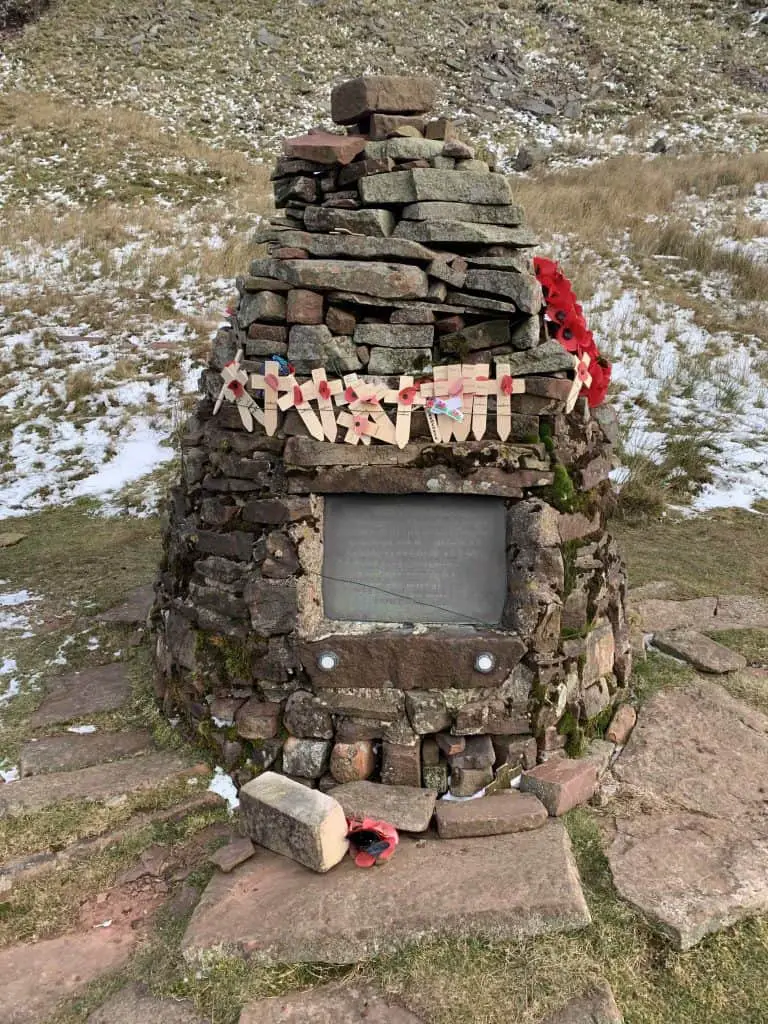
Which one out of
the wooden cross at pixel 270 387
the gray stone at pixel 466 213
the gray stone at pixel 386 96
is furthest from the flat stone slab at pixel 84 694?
the gray stone at pixel 386 96

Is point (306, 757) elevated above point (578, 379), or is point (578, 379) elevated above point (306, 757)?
point (578, 379)

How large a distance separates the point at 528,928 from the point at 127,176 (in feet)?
69.4

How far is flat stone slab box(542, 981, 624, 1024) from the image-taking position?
2586 mm

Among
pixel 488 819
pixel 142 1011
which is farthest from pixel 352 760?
pixel 142 1011

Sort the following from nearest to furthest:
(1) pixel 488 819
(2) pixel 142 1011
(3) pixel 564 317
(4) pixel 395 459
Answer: (2) pixel 142 1011, (1) pixel 488 819, (4) pixel 395 459, (3) pixel 564 317

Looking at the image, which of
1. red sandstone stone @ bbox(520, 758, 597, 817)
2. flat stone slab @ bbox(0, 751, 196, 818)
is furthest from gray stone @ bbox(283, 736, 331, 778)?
red sandstone stone @ bbox(520, 758, 597, 817)

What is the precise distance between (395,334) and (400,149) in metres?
1.01

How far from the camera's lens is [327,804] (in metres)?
3.40

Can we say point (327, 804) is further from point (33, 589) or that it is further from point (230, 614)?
point (33, 589)

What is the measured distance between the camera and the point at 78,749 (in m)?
4.54

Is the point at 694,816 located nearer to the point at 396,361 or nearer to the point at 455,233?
the point at 396,361

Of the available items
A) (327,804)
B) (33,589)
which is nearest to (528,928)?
(327,804)

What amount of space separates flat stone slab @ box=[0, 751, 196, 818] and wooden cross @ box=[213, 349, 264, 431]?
78.3 inches

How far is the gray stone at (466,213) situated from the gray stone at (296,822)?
3018 millimetres
